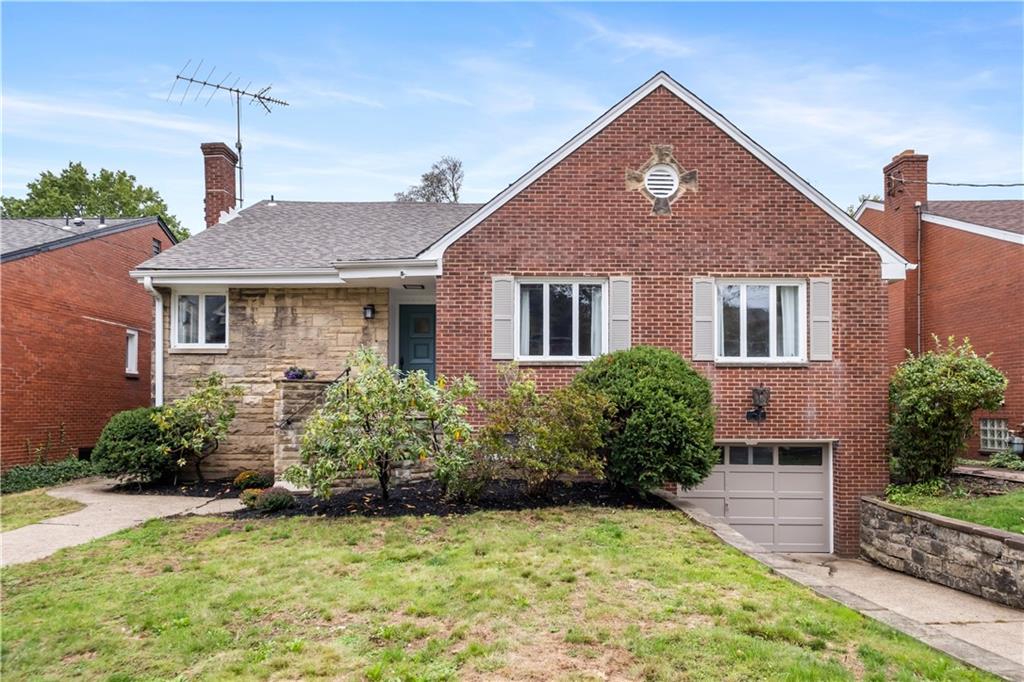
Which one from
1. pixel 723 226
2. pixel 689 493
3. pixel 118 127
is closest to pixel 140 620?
pixel 689 493

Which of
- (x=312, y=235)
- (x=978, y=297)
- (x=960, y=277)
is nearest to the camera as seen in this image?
(x=312, y=235)

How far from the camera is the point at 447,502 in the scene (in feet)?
29.6

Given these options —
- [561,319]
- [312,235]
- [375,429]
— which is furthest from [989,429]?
[312,235]

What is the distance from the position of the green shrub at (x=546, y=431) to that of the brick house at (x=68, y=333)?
33.7 ft

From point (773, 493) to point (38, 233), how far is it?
16437 millimetres

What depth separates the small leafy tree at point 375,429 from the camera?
28.1 ft

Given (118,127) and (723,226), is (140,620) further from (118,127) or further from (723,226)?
(118,127)

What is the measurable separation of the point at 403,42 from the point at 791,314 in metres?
8.30

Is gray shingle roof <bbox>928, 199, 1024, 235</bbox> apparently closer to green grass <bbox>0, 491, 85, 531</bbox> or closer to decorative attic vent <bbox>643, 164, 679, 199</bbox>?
decorative attic vent <bbox>643, 164, 679, 199</bbox>

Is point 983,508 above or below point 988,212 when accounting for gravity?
below

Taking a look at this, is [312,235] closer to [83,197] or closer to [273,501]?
[273,501]

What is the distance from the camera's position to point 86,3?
36.4 ft

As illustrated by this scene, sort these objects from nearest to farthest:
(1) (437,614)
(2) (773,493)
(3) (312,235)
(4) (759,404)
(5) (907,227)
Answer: (1) (437,614)
(4) (759,404)
(2) (773,493)
(3) (312,235)
(5) (907,227)

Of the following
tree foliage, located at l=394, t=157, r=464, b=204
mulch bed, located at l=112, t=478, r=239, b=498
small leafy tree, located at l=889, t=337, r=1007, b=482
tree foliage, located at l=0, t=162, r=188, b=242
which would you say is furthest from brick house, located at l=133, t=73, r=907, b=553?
tree foliage, located at l=0, t=162, r=188, b=242
